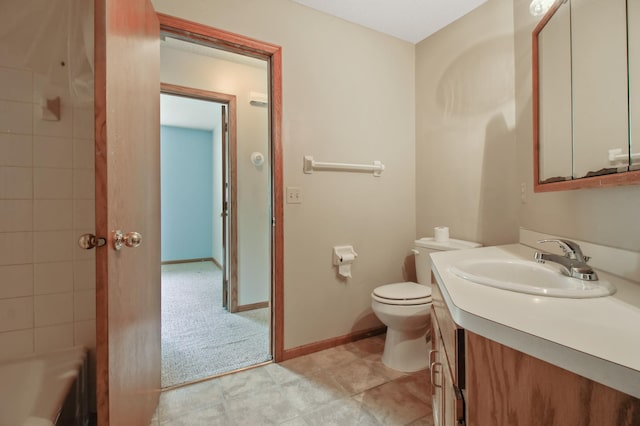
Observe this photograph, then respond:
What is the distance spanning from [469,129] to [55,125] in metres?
2.30

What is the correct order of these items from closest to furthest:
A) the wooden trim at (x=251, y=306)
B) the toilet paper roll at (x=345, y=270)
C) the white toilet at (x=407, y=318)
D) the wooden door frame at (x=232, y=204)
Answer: the white toilet at (x=407, y=318) → the toilet paper roll at (x=345, y=270) → the wooden door frame at (x=232, y=204) → the wooden trim at (x=251, y=306)

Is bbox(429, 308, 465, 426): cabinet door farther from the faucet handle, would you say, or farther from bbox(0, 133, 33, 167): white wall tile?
bbox(0, 133, 33, 167): white wall tile

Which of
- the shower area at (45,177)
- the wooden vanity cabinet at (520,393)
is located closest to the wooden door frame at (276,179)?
the shower area at (45,177)

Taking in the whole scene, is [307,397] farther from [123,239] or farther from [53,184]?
[53,184]

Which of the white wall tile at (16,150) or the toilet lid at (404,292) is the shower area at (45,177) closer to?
the white wall tile at (16,150)

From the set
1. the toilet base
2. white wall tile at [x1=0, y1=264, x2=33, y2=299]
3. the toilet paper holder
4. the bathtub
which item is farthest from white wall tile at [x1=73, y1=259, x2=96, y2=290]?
the toilet base

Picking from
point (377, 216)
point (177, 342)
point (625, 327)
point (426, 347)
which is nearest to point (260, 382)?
point (177, 342)

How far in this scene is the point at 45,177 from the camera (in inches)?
49.5

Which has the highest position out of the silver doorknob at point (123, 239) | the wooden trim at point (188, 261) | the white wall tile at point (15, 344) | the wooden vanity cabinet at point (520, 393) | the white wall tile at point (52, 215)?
the white wall tile at point (52, 215)

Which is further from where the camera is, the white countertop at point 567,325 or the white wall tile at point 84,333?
the white wall tile at point 84,333

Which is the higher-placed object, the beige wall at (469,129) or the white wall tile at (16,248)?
the beige wall at (469,129)

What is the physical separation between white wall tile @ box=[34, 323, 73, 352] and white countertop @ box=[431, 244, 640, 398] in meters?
1.63

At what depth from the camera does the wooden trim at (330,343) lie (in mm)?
1879

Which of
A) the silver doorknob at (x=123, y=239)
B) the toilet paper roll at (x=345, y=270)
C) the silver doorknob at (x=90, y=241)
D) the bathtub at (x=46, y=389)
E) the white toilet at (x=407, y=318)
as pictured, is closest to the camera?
the silver doorknob at (x=90, y=241)
